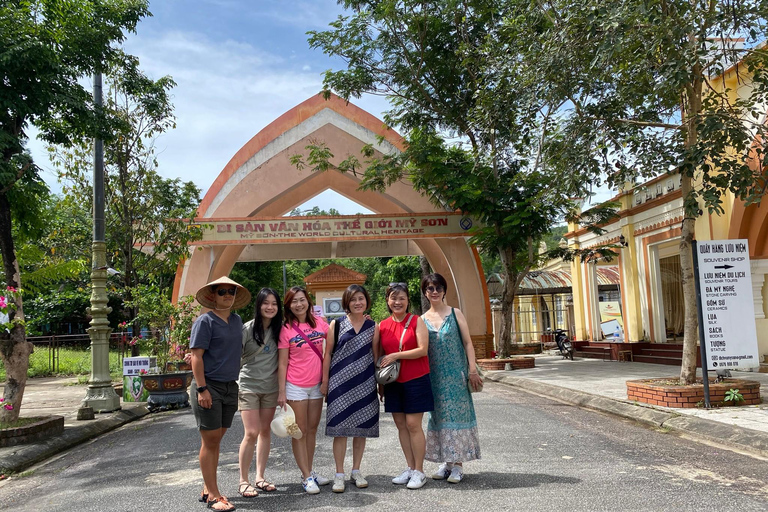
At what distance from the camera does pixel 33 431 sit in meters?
7.51

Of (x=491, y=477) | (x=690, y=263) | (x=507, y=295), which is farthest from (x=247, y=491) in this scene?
(x=507, y=295)

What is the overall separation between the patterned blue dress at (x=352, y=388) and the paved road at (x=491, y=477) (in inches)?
18.1

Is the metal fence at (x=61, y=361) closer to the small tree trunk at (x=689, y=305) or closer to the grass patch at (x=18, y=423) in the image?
the grass patch at (x=18, y=423)

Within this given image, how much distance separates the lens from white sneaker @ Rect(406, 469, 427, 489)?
4742 millimetres

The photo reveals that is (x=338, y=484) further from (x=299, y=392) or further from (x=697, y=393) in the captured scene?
(x=697, y=393)

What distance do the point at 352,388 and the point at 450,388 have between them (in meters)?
0.73

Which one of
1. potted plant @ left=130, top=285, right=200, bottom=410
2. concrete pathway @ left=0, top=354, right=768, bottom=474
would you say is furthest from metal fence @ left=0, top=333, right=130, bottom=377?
potted plant @ left=130, top=285, right=200, bottom=410

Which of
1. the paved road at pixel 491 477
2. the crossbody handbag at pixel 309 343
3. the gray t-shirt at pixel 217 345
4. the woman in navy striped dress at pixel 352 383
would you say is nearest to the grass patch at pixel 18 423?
the paved road at pixel 491 477

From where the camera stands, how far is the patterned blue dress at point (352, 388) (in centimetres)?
486

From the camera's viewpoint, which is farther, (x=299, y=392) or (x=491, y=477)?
(x=491, y=477)

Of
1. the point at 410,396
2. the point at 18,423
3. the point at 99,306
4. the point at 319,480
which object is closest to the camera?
the point at 410,396

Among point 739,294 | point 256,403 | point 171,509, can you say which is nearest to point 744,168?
point 739,294

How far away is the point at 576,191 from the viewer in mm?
8547

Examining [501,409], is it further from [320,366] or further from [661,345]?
[661,345]
